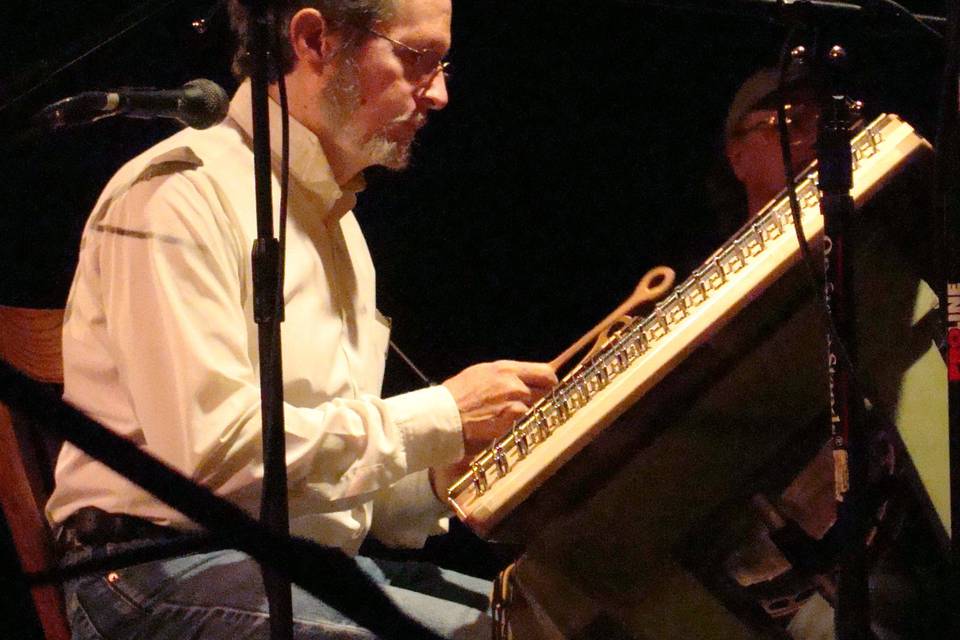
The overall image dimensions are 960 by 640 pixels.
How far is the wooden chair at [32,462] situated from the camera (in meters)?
1.62

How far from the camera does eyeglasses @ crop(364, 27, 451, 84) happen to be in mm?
1794

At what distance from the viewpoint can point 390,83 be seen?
1.80m

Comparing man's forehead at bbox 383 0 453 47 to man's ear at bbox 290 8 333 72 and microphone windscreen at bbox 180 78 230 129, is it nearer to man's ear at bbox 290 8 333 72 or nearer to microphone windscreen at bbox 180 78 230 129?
man's ear at bbox 290 8 333 72

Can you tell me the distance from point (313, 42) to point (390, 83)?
5.5 inches

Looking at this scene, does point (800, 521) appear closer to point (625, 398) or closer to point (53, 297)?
point (625, 398)

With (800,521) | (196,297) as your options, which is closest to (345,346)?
(196,297)

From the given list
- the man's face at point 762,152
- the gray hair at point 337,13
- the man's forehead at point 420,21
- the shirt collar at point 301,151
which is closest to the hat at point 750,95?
the man's face at point 762,152

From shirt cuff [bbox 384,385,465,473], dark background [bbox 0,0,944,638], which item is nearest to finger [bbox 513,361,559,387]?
shirt cuff [bbox 384,385,465,473]

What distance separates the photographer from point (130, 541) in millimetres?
1446

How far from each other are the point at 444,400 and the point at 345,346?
0.24 metres

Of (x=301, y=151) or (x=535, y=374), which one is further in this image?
(x=301, y=151)

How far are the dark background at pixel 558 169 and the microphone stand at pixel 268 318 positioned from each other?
4.41 feet

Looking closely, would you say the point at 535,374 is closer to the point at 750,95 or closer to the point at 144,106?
the point at 144,106

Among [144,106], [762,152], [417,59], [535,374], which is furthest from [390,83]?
[762,152]
